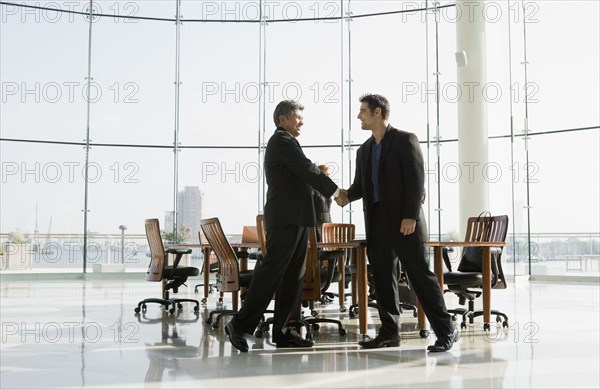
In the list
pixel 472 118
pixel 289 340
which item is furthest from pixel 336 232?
pixel 472 118

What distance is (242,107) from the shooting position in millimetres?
12828

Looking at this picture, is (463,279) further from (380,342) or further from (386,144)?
(386,144)

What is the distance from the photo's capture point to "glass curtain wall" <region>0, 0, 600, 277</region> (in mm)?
11750

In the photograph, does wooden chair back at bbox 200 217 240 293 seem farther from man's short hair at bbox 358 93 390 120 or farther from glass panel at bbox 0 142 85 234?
glass panel at bbox 0 142 85 234

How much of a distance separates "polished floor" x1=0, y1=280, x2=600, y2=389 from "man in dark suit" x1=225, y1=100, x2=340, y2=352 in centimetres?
17

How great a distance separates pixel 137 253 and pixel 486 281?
8861 millimetres

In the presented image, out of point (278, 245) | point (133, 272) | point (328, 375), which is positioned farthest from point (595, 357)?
point (133, 272)

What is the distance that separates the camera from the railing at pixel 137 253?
38.3 feet

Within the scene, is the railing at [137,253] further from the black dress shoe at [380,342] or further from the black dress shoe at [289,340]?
the black dress shoe at [289,340]

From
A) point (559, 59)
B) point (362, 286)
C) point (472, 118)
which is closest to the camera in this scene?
point (362, 286)

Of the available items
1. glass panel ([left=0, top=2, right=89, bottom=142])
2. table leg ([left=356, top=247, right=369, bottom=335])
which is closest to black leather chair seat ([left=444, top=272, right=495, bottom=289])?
table leg ([left=356, top=247, right=369, bottom=335])

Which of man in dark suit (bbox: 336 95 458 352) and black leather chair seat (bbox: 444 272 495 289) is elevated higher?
man in dark suit (bbox: 336 95 458 352)

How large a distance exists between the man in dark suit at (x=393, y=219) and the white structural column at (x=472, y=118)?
702cm

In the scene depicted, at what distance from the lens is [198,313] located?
6820 millimetres
